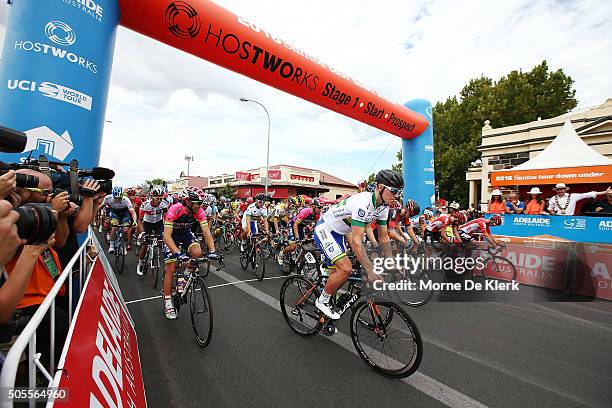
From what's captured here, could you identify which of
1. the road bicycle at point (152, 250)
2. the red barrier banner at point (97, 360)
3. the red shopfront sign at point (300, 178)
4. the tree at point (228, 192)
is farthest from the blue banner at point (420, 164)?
the tree at point (228, 192)

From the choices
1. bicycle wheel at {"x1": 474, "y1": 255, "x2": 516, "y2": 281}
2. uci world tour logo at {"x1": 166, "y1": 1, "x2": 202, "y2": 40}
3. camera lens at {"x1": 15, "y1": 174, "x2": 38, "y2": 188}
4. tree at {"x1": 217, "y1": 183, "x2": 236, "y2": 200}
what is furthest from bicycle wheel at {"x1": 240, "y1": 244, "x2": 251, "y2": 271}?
tree at {"x1": 217, "y1": 183, "x2": 236, "y2": 200}

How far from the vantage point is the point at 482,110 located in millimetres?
29359

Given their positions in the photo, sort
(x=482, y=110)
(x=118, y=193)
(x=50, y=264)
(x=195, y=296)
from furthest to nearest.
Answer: (x=482, y=110) → (x=118, y=193) → (x=195, y=296) → (x=50, y=264)

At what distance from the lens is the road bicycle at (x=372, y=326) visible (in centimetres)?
285

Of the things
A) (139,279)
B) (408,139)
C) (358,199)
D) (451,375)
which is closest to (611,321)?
(451,375)

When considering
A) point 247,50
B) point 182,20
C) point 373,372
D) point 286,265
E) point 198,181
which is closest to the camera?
point 373,372

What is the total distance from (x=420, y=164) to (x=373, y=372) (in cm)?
962

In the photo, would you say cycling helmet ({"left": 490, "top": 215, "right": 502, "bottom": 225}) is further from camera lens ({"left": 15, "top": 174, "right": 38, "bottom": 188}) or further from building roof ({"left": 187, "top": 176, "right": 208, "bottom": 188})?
building roof ({"left": 187, "top": 176, "right": 208, "bottom": 188})

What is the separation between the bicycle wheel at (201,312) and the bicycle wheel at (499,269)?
251 inches

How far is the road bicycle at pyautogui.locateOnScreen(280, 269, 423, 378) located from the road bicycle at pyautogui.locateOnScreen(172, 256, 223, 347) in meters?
1.10

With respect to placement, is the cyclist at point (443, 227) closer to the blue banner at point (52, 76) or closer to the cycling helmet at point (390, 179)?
the cycling helmet at point (390, 179)

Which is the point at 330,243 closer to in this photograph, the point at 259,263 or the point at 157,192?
the point at 259,263

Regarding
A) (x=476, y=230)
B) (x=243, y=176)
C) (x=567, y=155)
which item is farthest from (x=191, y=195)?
(x=243, y=176)

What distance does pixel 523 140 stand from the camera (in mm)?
22406
